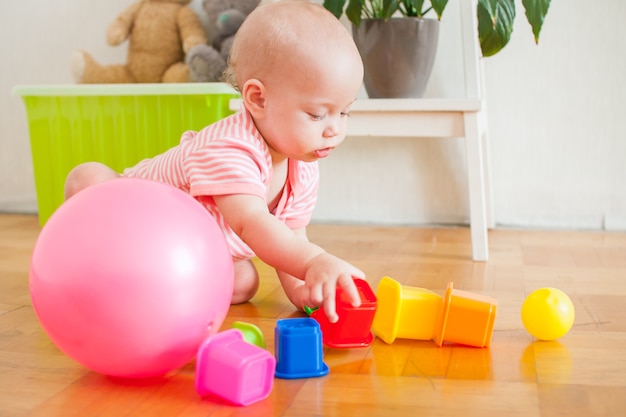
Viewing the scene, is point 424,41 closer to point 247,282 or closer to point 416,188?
point 416,188

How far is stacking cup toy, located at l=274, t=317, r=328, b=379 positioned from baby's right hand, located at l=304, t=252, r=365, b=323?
0.03 meters

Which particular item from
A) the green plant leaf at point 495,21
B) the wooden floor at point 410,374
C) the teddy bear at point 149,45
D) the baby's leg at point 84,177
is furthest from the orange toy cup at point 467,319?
the teddy bear at point 149,45

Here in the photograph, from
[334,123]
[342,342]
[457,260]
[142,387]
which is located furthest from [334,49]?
[457,260]

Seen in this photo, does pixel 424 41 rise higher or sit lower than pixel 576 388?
higher

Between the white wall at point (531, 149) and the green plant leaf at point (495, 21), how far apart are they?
370mm

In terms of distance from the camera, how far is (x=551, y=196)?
6.39ft

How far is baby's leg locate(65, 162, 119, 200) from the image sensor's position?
1.24 meters

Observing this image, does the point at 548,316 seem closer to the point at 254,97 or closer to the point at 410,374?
the point at 410,374

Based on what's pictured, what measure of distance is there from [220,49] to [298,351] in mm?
1263

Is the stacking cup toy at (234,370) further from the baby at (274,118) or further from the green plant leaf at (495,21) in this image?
the green plant leaf at (495,21)

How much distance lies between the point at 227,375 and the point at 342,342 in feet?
0.73

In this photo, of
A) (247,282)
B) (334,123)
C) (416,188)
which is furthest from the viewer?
(416,188)

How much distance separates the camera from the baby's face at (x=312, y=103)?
1022mm

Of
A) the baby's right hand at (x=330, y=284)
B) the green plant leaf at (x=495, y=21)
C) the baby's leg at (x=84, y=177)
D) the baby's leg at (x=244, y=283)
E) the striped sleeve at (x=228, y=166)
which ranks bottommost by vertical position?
the baby's leg at (x=244, y=283)
